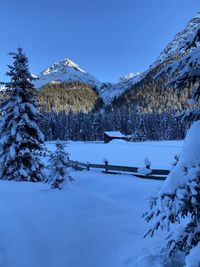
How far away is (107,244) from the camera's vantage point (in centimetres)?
514

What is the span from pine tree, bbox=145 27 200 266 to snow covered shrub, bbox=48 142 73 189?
724 cm

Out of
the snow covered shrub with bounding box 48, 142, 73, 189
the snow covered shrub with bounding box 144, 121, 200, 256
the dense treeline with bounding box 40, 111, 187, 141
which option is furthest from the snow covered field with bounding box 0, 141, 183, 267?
the dense treeline with bounding box 40, 111, 187, 141

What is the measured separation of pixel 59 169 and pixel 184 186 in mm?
8313

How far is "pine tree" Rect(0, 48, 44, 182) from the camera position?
16.1 m

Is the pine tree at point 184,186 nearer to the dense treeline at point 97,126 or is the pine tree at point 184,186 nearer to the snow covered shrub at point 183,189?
the snow covered shrub at point 183,189

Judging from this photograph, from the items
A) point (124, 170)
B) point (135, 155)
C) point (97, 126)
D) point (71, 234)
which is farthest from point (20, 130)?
point (97, 126)

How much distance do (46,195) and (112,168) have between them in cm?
809

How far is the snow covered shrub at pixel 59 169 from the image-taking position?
10773mm

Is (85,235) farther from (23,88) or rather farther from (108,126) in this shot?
(108,126)

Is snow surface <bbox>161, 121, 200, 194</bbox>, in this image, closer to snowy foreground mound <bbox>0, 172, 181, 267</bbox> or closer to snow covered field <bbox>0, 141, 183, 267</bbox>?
snow covered field <bbox>0, 141, 183, 267</bbox>

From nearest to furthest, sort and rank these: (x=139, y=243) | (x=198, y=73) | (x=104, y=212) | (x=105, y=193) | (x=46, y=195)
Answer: (x=198, y=73), (x=139, y=243), (x=104, y=212), (x=46, y=195), (x=105, y=193)

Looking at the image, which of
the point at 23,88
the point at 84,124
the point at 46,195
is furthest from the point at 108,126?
the point at 46,195

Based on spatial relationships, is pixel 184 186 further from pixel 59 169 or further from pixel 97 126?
pixel 97 126

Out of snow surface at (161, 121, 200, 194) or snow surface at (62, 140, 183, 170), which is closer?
snow surface at (161, 121, 200, 194)
